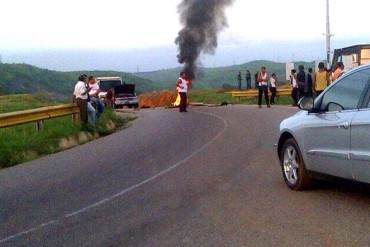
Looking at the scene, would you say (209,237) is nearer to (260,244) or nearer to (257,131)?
(260,244)

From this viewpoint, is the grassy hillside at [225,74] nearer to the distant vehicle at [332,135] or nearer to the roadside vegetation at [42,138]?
the roadside vegetation at [42,138]

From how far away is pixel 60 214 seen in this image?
26.7 ft

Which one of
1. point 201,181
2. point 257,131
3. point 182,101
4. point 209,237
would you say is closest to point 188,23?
point 182,101

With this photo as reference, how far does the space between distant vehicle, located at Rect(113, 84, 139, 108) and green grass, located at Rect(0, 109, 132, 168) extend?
24.7 meters

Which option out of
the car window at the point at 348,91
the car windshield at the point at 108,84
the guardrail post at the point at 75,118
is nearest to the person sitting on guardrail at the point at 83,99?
the guardrail post at the point at 75,118

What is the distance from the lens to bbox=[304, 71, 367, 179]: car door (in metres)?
7.48

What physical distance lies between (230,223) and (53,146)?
33.7 ft

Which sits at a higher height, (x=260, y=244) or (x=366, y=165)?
(x=366, y=165)

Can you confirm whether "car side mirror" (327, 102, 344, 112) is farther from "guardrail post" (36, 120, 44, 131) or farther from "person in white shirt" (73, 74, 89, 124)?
"person in white shirt" (73, 74, 89, 124)

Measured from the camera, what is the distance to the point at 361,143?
23.3ft

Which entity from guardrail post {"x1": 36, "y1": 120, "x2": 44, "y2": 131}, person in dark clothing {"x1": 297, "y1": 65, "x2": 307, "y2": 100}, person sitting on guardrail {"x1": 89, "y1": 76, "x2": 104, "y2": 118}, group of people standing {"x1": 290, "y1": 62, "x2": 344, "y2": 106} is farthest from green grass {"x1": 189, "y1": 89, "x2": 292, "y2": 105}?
guardrail post {"x1": 36, "y1": 120, "x2": 44, "y2": 131}

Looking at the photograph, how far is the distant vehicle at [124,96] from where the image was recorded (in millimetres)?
45906

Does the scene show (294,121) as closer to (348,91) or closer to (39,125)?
(348,91)

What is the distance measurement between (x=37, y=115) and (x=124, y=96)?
28704 mm
